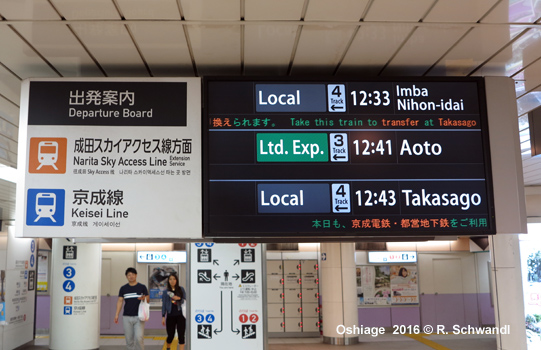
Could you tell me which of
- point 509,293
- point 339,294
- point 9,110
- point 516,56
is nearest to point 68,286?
point 339,294

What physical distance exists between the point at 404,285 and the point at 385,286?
2.03 feet

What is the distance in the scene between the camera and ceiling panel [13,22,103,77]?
3.57m

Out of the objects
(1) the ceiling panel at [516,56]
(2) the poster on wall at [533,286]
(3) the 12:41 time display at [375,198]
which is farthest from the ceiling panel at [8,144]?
(2) the poster on wall at [533,286]

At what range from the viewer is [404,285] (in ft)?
54.0

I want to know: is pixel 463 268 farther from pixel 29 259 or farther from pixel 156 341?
pixel 29 259

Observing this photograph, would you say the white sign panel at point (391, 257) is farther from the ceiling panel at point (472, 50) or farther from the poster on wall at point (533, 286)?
the ceiling panel at point (472, 50)

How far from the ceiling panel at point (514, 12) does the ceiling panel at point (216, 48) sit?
166 cm

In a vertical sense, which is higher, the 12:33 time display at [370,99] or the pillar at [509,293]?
the 12:33 time display at [370,99]

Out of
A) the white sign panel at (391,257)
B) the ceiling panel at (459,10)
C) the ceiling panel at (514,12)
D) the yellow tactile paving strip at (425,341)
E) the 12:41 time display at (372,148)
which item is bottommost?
the yellow tactile paving strip at (425,341)

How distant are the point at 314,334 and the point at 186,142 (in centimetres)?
1199

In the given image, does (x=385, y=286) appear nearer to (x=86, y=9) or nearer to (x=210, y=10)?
(x=210, y=10)

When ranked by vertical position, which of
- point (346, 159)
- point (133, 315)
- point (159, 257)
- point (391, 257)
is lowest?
point (133, 315)

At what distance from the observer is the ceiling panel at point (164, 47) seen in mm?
3600

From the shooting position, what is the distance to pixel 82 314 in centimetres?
1152
